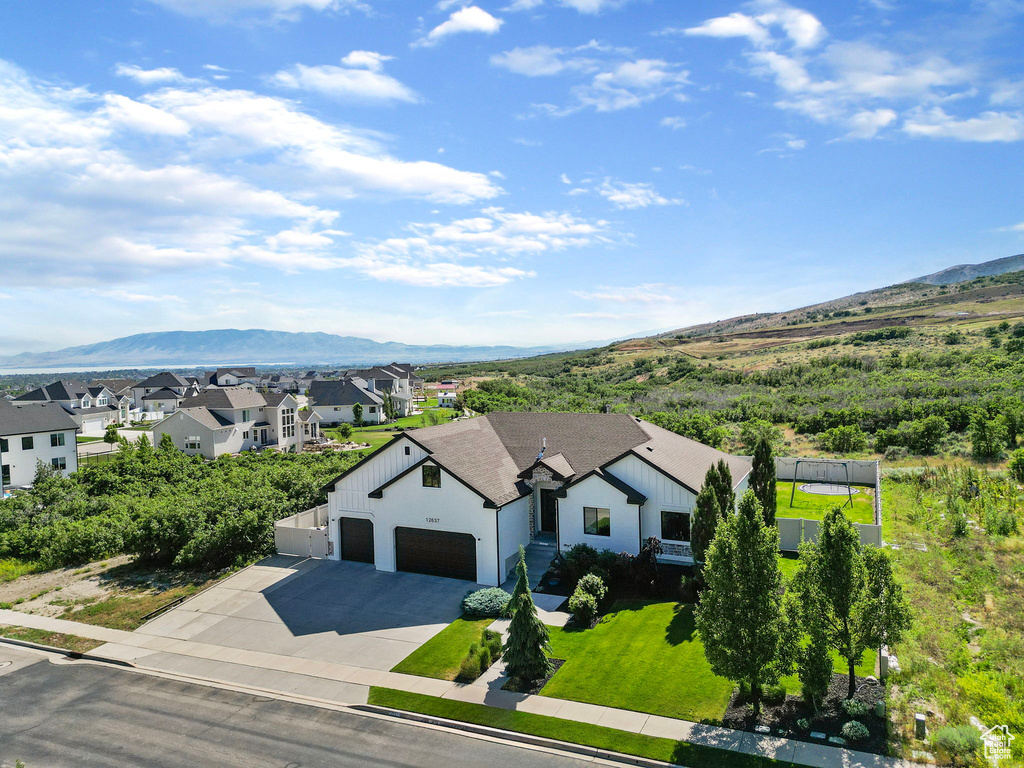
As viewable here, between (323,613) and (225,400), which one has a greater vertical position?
(225,400)

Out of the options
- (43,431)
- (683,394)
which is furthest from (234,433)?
(683,394)

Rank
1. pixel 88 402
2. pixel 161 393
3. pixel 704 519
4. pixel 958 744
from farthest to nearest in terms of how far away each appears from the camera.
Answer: pixel 161 393, pixel 88 402, pixel 704 519, pixel 958 744

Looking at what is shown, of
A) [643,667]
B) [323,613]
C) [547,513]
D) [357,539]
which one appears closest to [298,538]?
[357,539]

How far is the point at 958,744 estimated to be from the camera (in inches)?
464

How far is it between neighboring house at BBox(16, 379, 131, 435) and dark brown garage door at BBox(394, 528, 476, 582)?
6909cm

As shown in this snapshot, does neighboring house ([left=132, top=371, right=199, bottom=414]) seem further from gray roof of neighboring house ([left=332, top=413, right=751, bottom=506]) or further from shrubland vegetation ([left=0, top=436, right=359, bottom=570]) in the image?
gray roof of neighboring house ([left=332, top=413, right=751, bottom=506])

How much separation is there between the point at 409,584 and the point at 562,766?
1185cm

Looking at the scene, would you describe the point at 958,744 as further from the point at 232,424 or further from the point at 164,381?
the point at 164,381

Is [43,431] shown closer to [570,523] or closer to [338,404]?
[338,404]

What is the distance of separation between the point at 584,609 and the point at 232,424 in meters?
54.0

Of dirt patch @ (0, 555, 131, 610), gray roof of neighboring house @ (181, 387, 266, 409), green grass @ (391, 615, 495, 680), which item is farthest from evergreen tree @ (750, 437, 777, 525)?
gray roof of neighboring house @ (181, 387, 266, 409)

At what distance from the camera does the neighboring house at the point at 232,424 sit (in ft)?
197

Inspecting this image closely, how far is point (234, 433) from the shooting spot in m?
63.0

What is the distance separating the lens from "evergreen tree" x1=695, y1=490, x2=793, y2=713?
44.4ft
